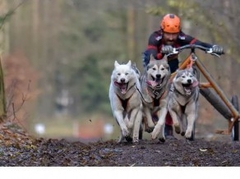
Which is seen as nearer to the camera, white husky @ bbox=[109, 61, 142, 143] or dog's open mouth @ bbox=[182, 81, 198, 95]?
white husky @ bbox=[109, 61, 142, 143]

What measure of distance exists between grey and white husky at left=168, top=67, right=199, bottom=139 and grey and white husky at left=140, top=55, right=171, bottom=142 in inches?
9.5

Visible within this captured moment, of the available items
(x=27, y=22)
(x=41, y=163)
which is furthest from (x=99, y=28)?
(x=41, y=163)

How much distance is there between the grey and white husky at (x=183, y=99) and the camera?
43.0 ft

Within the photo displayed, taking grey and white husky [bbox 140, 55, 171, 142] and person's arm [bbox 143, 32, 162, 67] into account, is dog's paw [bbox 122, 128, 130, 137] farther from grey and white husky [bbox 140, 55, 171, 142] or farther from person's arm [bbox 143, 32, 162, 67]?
person's arm [bbox 143, 32, 162, 67]

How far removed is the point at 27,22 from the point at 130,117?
109 ft

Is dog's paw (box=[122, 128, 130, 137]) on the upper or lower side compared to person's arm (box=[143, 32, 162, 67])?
lower

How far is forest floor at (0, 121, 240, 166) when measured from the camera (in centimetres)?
1107

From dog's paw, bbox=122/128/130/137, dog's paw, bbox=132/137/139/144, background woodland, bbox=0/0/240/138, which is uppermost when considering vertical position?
background woodland, bbox=0/0/240/138

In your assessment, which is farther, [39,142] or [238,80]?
[238,80]

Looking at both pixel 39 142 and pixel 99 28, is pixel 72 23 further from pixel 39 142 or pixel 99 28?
pixel 39 142

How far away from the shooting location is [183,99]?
13.3 m

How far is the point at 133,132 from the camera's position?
12859 millimetres

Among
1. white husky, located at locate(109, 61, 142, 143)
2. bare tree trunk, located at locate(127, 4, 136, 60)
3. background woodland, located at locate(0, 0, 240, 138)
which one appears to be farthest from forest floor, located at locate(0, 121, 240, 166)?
bare tree trunk, located at locate(127, 4, 136, 60)

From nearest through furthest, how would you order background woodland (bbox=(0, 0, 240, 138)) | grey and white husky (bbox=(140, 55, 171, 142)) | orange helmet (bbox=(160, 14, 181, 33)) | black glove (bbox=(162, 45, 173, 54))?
grey and white husky (bbox=(140, 55, 171, 142)), black glove (bbox=(162, 45, 173, 54)), orange helmet (bbox=(160, 14, 181, 33)), background woodland (bbox=(0, 0, 240, 138))
